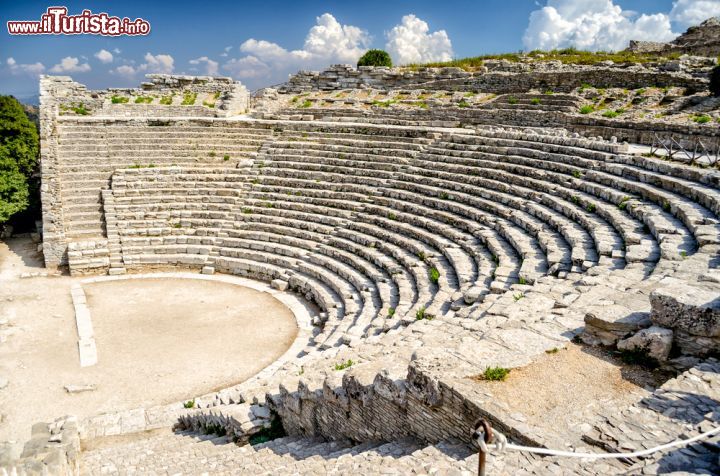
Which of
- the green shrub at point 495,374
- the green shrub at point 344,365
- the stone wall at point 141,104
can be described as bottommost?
the green shrub at point 344,365

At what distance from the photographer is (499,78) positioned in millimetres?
25203

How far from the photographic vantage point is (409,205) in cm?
1517

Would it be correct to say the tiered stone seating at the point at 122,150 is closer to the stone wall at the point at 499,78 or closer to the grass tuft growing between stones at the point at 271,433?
the stone wall at the point at 499,78

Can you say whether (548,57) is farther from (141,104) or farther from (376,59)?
(141,104)

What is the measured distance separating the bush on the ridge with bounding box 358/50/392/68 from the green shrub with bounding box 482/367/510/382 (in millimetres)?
31503

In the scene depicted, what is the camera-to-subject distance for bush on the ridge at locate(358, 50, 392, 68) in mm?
34469

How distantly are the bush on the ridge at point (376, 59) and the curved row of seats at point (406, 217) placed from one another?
15.6 m

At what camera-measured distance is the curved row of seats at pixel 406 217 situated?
10.2m

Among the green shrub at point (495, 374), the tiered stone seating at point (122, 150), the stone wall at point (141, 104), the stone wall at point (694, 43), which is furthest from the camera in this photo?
the stone wall at point (694, 43)

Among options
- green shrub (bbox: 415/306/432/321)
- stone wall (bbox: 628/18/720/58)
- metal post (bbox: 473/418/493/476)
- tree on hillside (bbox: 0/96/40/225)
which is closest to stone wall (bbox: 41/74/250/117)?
tree on hillside (bbox: 0/96/40/225)

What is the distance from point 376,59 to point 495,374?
105 ft

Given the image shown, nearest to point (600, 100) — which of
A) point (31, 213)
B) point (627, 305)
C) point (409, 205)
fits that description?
point (409, 205)

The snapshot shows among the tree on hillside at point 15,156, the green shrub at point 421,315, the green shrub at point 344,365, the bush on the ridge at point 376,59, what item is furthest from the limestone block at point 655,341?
the bush on the ridge at point 376,59

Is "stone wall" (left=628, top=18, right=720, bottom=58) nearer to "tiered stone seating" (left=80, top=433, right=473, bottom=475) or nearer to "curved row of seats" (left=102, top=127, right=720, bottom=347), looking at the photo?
"curved row of seats" (left=102, top=127, right=720, bottom=347)
